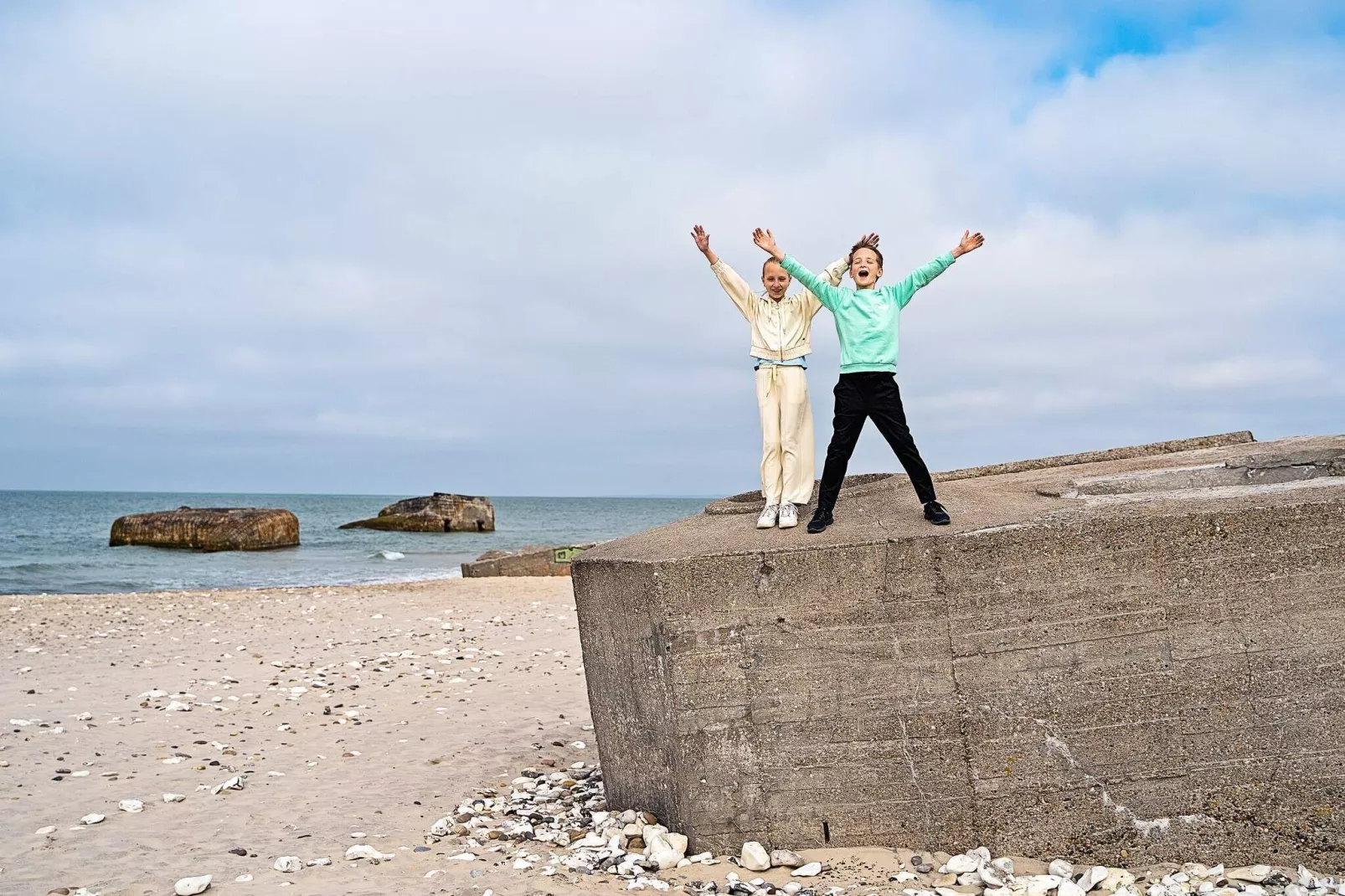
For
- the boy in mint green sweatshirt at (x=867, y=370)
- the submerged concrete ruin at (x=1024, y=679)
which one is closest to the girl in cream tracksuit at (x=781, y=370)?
the boy in mint green sweatshirt at (x=867, y=370)

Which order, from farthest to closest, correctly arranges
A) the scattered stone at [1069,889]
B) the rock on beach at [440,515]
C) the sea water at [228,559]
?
the rock on beach at [440,515]
the sea water at [228,559]
the scattered stone at [1069,889]

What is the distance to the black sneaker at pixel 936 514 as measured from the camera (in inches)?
192

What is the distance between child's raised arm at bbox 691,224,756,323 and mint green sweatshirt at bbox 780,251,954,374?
0.46 m

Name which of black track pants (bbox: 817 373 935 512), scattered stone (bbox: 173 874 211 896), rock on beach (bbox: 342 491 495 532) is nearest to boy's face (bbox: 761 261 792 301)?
black track pants (bbox: 817 373 935 512)

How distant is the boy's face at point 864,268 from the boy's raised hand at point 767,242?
41 centimetres

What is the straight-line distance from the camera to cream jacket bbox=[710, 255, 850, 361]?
18.8 ft

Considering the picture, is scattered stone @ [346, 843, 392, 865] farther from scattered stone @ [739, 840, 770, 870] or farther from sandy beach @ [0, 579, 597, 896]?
scattered stone @ [739, 840, 770, 870]

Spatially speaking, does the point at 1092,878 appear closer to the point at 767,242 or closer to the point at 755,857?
the point at 755,857

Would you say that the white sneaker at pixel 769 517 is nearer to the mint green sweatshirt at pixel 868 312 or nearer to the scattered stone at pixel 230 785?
the mint green sweatshirt at pixel 868 312

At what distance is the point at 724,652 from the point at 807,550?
0.64 meters

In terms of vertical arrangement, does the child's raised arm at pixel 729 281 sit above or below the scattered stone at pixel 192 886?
above

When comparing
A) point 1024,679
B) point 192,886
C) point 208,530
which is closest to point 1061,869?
point 1024,679

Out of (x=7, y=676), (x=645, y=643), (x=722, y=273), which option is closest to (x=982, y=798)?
(x=645, y=643)

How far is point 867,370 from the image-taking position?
5.25 metres
